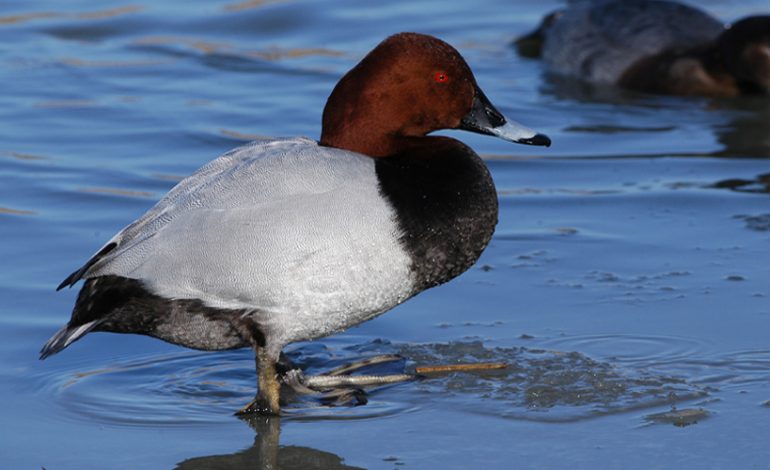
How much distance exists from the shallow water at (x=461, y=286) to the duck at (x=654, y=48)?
0.16 meters

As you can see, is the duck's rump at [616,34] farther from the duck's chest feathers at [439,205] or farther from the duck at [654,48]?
the duck's chest feathers at [439,205]

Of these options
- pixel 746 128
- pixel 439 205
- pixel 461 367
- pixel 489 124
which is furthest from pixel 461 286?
pixel 746 128

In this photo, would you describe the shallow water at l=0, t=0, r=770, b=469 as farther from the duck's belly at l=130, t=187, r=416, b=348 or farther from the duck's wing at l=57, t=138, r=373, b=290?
the duck's wing at l=57, t=138, r=373, b=290

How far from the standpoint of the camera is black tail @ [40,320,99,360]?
12.4 feet

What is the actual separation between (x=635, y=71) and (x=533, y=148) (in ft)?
5.36

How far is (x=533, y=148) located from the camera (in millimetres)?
6863

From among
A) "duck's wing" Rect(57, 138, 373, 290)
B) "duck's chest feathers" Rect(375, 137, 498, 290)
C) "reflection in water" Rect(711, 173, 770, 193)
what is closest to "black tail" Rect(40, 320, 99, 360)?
"duck's wing" Rect(57, 138, 373, 290)

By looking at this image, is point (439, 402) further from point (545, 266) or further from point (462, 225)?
point (545, 266)

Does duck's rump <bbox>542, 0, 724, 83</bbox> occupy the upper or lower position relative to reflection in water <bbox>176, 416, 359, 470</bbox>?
upper

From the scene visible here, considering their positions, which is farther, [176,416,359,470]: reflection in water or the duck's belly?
the duck's belly

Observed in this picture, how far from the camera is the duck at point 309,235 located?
368cm

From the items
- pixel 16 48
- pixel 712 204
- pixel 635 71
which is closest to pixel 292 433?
pixel 712 204

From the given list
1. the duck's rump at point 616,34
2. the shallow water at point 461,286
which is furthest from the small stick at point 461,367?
the duck's rump at point 616,34

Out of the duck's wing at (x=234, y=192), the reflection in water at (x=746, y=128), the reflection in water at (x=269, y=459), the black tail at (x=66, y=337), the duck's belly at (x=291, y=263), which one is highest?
the reflection in water at (x=746, y=128)
